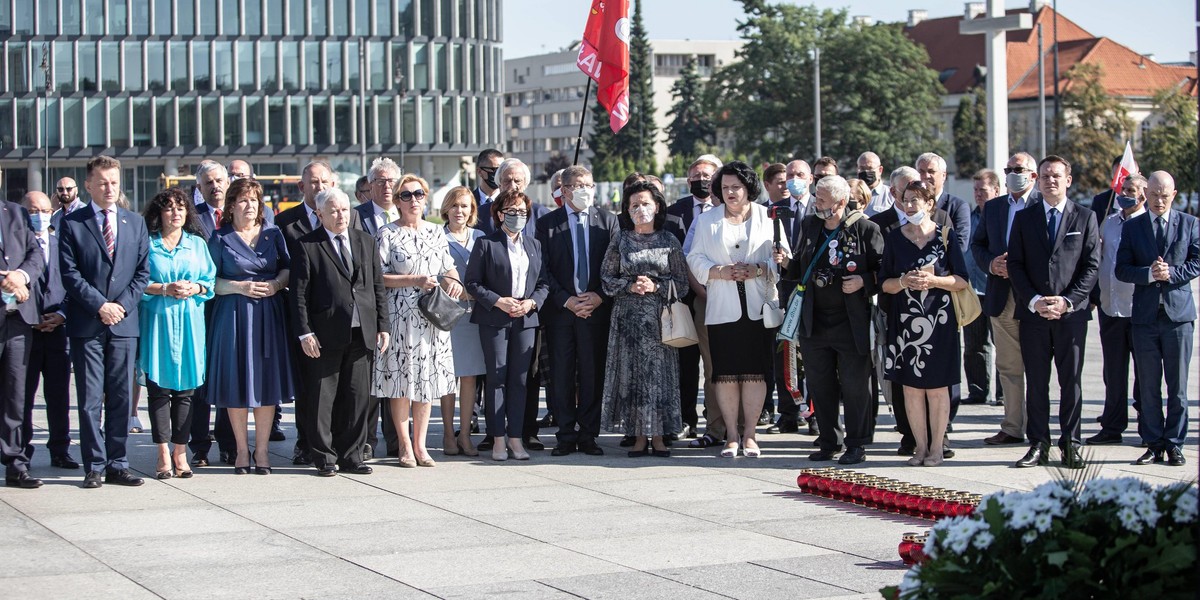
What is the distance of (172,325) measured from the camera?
32.8ft

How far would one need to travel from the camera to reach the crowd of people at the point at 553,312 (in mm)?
9922

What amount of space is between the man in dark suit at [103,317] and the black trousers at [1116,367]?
6686 mm

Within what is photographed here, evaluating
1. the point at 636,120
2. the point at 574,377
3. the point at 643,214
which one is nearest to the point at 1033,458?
the point at 643,214

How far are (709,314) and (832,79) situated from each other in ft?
264

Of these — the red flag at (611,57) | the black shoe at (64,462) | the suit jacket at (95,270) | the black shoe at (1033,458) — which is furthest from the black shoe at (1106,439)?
the black shoe at (64,462)

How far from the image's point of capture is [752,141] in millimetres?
89938

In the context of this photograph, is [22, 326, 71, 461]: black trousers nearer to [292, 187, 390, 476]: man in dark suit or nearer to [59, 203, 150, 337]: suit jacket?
[59, 203, 150, 337]: suit jacket

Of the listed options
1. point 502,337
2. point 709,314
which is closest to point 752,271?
point 709,314

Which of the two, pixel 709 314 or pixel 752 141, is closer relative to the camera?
pixel 709 314

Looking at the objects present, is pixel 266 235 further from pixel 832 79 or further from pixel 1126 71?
pixel 1126 71

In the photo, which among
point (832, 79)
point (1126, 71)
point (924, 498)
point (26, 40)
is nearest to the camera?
point (924, 498)

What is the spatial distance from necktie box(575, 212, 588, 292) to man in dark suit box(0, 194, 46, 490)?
365cm

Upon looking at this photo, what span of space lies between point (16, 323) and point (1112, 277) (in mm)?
7502

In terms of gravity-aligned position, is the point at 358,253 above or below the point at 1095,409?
above
